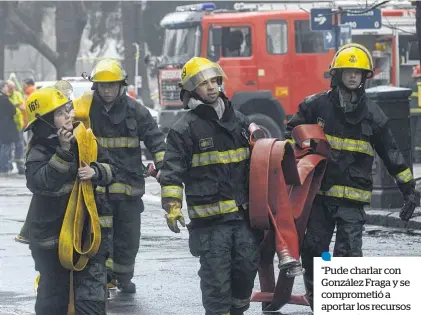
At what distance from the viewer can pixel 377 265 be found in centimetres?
661

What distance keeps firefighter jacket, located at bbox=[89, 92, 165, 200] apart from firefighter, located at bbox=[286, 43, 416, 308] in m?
1.40

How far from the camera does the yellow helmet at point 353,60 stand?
8.65m

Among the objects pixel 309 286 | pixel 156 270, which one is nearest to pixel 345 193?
pixel 309 286

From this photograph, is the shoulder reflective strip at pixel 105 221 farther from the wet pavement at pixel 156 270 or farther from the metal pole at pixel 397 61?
the metal pole at pixel 397 61

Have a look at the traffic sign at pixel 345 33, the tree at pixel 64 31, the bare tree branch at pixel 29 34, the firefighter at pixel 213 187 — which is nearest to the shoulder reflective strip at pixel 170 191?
the firefighter at pixel 213 187

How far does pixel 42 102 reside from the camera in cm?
721

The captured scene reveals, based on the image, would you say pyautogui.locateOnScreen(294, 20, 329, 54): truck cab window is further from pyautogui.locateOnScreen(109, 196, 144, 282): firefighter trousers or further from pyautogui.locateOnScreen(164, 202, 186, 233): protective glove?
pyautogui.locateOnScreen(164, 202, 186, 233): protective glove

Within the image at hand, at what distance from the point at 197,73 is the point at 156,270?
3.72 m

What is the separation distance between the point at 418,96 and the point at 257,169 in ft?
57.7

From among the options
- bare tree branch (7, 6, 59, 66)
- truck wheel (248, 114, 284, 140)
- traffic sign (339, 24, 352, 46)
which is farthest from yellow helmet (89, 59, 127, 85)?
bare tree branch (7, 6, 59, 66)

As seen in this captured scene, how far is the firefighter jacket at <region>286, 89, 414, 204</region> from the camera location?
28.2 feet

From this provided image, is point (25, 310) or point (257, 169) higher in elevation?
point (257, 169)

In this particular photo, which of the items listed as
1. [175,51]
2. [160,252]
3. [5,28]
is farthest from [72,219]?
[5,28]

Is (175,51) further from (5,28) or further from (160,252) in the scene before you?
(5,28)
